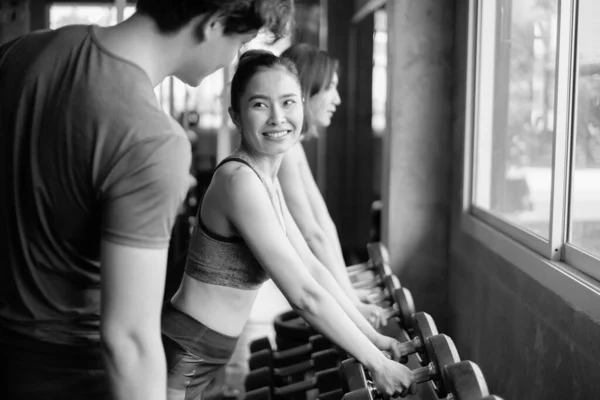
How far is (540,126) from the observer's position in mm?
3078

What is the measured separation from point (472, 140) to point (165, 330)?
2.32 meters

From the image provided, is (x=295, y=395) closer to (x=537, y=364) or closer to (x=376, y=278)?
(x=376, y=278)

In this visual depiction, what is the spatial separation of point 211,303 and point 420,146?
256cm

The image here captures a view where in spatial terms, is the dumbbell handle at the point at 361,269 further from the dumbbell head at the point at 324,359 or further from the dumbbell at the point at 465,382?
the dumbbell at the point at 465,382

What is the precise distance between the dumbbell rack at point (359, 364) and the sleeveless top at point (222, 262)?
328 mm

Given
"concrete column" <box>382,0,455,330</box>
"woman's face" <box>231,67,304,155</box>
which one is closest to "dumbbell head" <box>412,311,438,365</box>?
"woman's face" <box>231,67,304,155</box>

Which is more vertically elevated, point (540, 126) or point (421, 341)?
point (540, 126)

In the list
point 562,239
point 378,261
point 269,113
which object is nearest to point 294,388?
point 378,261

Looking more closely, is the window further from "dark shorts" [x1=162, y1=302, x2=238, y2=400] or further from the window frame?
"dark shorts" [x1=162, y1=302, x2=238, y2=400]

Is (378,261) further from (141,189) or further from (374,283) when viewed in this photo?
(141,189)

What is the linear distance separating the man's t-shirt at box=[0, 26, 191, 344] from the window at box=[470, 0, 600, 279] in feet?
5.04

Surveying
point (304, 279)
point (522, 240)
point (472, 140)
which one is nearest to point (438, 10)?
point (472, 140)

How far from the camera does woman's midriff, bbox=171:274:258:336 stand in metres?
1.78

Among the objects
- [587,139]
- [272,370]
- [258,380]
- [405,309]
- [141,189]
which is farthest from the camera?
[272,370]
